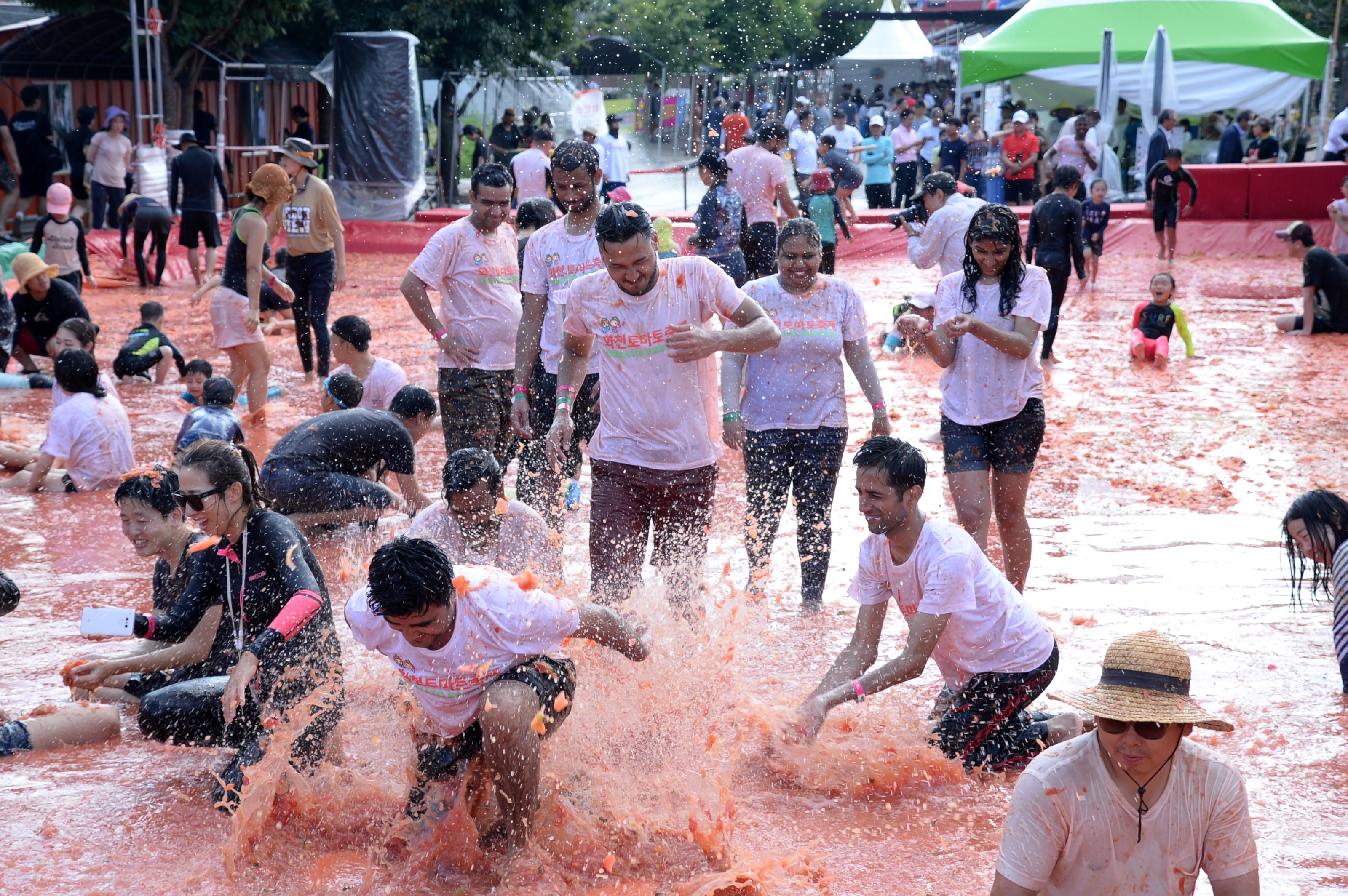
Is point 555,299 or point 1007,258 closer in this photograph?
point 1007,258

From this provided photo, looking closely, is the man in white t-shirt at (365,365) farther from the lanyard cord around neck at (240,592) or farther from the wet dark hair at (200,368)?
the lanyard cord around neck at (240,592)

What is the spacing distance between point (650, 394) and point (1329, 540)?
115 inches

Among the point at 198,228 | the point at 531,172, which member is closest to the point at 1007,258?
the point at 531,172

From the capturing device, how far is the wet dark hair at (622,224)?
16.3 ft

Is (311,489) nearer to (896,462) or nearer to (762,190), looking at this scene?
(896,462)

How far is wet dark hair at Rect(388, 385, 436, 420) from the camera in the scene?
25.9ft

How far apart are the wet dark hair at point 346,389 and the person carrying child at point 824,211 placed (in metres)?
6.94

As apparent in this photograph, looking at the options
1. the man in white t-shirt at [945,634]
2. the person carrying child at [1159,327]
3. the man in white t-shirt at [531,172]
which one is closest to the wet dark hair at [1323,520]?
the man in white t-shirt at [945,634]

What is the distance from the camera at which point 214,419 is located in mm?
8320

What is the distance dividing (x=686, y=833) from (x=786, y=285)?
297 centimetres

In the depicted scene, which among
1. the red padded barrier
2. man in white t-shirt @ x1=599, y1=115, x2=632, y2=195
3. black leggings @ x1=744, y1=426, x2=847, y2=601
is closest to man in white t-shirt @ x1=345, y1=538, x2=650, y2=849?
black leggings @ x1=744, y1=426, x2=847, y2=601

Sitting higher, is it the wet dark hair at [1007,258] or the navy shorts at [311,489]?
the wet dark hair at [1007,258]

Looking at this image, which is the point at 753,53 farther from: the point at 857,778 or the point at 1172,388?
the point at 857,778

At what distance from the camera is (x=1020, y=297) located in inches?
238
